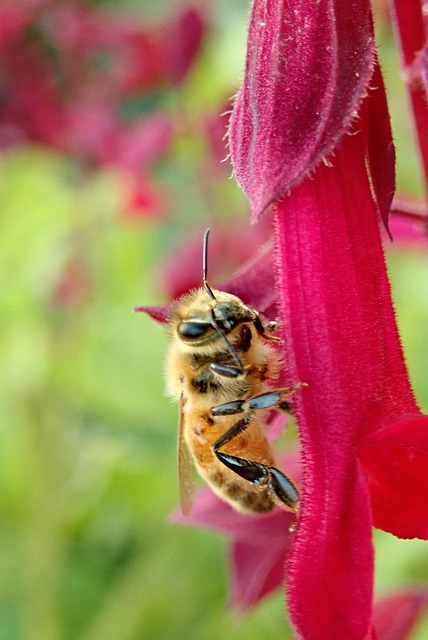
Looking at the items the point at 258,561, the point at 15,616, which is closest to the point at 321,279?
the point at 258,561

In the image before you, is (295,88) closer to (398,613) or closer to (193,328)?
(193,328)

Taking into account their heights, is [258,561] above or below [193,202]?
above

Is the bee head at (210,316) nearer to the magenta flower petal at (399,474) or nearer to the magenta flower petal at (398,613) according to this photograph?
the magenta flower petal at (399,474)

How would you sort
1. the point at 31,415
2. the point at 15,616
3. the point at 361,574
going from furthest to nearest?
1. the point at 15,616
2. the point at 31,415
3. the point at 361,574

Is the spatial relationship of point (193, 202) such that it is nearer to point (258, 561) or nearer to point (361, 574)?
point (258, 561)

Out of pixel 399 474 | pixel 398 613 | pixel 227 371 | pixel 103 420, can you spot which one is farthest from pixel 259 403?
pixel 103 420

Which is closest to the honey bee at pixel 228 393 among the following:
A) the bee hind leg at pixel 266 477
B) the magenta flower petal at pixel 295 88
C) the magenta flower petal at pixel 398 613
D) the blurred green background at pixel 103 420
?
the bee hind leg at pixel 266 477
